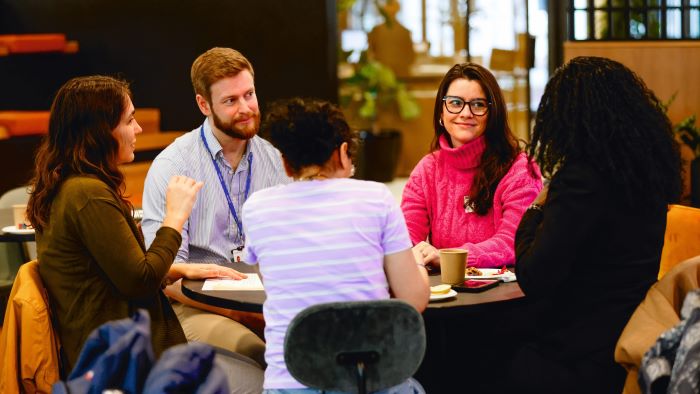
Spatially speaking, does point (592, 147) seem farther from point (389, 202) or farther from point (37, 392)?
point (37, 392)

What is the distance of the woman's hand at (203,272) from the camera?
300 centimetres

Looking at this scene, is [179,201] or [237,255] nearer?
[179,201]

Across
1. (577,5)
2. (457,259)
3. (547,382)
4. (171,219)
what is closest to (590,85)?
(457,259)

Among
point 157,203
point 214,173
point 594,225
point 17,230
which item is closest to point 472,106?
point 214,173

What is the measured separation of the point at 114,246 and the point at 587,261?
126 centimetres

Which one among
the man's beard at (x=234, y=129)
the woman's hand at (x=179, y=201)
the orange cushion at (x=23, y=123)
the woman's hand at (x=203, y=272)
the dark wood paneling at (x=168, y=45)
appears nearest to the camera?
the woman's hand at (x=179, y=201)

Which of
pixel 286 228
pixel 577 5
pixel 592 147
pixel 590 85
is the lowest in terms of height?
pixel 286 228

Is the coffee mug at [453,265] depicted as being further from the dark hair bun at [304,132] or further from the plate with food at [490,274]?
the dark hair bun at [304,132]

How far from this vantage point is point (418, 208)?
3539mm

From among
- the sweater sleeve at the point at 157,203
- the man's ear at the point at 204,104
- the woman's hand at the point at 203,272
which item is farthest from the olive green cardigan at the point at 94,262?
the man's ear at the point at 204,104

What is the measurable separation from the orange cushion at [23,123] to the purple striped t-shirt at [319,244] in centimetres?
556

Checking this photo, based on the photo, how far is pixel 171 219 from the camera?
2.88 m

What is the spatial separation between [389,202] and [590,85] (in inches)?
26.7

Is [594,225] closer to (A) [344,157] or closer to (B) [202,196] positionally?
(A) [344,157]
